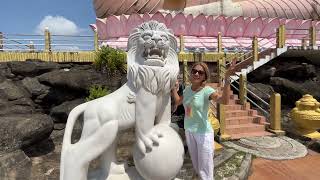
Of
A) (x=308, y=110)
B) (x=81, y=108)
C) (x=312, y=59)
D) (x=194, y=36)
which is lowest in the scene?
(x=308, y=110)

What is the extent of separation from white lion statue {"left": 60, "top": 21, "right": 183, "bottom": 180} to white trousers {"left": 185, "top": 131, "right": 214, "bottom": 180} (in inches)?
13.0

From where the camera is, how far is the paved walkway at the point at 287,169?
486 centimetres

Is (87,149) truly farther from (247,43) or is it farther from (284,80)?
(247,43)

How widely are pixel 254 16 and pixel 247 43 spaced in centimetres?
216

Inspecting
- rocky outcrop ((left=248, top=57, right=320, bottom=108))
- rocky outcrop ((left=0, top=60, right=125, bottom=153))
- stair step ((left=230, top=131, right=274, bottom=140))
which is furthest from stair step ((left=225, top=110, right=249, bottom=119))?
rocky outcrop ((left=0, top=60, right=125, bottom=153))

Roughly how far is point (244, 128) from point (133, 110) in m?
5.23

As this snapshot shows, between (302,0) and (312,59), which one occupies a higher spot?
(302,0)

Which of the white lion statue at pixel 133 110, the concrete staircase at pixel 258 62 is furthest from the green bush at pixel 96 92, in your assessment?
the white lion statue at pixel 133 110

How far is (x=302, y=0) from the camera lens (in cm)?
1518

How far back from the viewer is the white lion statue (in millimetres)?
2680

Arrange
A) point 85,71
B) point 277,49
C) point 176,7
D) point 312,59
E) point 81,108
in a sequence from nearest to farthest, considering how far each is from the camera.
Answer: point 81,108 < point 85,71 < point 277,49 < point 312,59 < point 176,7

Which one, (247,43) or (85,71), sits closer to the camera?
(85,71)

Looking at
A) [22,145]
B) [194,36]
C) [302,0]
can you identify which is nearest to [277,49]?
[194,36]

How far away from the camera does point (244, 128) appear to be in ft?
24.3
